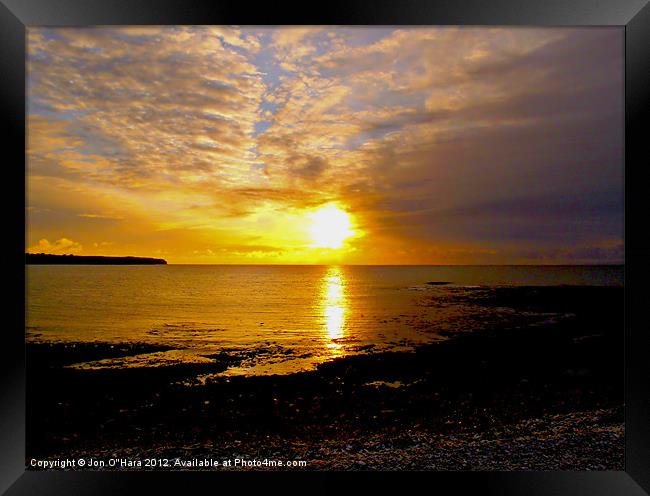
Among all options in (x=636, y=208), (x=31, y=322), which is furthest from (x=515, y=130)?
(x=31, y=322)

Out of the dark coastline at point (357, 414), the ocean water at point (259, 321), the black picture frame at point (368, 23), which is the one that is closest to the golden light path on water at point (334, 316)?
the ocean water at point (259, 321)

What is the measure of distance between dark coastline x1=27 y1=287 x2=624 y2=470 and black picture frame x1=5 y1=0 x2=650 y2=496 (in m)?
0.64

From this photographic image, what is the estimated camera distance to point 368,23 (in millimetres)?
2369

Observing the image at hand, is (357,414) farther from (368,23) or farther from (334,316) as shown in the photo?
(334,316)

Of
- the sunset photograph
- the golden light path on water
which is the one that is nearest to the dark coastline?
the sunset photograph

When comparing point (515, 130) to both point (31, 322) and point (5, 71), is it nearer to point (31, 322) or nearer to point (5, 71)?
point (5, 71)

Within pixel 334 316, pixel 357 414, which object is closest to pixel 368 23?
pixel 357 414

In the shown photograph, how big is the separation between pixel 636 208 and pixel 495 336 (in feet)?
17.8

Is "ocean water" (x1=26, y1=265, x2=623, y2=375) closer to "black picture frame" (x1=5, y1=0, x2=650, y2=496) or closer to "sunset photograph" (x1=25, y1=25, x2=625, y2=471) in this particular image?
"sunset photograph" (x1=25, y1=25, x2=625, y2=471)

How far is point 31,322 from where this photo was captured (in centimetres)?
904

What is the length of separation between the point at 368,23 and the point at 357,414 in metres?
3.26

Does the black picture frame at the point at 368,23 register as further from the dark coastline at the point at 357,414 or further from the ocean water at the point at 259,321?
the ocean water at the point at 259,321

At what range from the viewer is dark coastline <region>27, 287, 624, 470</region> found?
3186 millimetres

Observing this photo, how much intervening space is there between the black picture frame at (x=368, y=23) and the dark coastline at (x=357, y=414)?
640 millimetres
